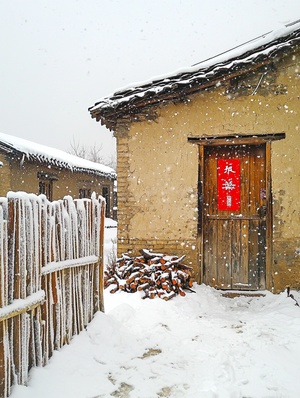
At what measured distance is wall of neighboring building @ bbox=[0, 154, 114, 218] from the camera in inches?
444

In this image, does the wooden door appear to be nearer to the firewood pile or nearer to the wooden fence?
the firewood pile

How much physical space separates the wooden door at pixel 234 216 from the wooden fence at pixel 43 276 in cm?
252

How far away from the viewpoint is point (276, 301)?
203 inches

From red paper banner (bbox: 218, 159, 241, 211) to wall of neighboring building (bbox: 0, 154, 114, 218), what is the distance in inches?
306

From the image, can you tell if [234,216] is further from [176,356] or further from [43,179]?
[43,179]

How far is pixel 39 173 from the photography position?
529 inches

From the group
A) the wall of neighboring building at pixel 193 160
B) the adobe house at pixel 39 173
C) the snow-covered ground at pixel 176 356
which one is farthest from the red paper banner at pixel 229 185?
the adobe house at pixel 39 173

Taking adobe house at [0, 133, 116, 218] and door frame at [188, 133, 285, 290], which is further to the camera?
adobe house at [0, 133, 116, 218]

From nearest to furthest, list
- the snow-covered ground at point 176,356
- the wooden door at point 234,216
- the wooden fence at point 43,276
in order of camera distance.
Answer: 1. the wooden fence at point 43,276
2. the snow-covered ground at point 176,356
3. the wooden door at point 234,216

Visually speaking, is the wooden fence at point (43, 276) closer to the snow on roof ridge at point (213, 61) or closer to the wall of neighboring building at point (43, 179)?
the snow on roof ridge at point (213, 61)

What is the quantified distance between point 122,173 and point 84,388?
381 centimetres

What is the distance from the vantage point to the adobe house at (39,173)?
36.8 ft

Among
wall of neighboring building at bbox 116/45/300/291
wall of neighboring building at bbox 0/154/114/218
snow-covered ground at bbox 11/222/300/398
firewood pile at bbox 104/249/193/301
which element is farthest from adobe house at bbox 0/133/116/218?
snow-covered ground at bbox 11/222/300/398

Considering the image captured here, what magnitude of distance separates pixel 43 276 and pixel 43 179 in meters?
11.4
